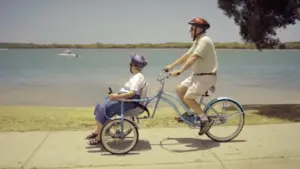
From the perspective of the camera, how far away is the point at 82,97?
19078mm

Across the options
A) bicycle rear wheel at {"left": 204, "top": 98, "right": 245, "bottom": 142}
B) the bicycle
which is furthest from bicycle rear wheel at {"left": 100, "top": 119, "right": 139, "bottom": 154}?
bicycle rear wheel at {"left": 204, "top": 98, "right": 245, "bottom": 142}

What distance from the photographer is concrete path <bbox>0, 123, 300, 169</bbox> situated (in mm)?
5523

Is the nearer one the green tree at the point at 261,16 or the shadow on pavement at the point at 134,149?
the shadow on pavement at the point at 134,149

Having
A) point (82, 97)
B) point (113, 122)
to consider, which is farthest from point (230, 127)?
point (82, 97)

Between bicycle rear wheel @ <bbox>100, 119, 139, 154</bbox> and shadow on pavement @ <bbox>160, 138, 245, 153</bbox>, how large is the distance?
0.53m

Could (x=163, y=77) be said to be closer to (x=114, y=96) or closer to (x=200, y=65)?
(x=200, y=65)

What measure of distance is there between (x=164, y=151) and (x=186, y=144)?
52 cm

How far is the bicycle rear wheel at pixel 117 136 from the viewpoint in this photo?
600 centimetres

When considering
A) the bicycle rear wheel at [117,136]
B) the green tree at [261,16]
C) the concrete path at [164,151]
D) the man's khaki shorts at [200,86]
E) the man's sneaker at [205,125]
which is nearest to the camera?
the concrete path at [164,151]

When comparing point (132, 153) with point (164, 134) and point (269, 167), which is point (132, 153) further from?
point (269, 167)

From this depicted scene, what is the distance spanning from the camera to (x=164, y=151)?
6.12 meters

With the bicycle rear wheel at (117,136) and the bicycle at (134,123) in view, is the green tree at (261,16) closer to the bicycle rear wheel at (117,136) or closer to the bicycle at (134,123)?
the bicycle at (134,123)

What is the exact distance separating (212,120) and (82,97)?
13.1 meters

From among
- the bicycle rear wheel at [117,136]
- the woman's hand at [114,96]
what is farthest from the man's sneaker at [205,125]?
the woman's hand at [114,96]
